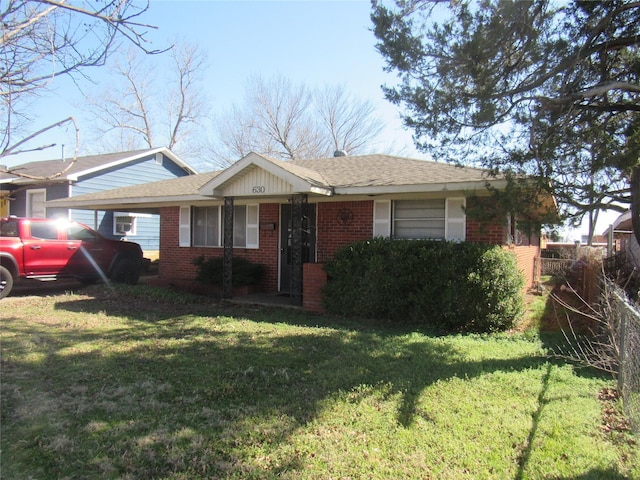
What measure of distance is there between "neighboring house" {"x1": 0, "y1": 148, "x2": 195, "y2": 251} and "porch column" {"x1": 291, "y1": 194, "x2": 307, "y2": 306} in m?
9.01

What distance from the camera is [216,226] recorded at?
500 inches

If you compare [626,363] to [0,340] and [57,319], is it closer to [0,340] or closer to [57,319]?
[0,340]

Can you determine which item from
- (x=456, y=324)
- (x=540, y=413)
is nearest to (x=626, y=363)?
(x=540, y=413)

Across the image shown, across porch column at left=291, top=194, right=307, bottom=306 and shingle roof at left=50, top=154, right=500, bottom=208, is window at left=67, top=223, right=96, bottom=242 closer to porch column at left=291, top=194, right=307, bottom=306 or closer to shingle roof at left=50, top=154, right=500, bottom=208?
shingle roof at left=50, top=154, right=500, bottom=208

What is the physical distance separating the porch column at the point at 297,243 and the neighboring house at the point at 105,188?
9.01m

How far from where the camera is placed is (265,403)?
4172 mm

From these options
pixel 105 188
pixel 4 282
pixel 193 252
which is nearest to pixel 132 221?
pixel 105 188

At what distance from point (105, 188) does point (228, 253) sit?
10411 mm

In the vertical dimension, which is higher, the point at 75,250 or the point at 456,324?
the point at 75,250

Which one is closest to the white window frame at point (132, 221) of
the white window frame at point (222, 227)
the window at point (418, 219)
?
the white window frame at point (222, 227)

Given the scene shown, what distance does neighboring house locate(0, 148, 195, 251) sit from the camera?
17125 mm

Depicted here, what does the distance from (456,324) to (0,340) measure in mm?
7025

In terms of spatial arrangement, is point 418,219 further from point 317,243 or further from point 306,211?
point 317,243

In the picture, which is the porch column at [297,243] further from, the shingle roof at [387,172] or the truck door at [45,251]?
the truck door at [45,251]
